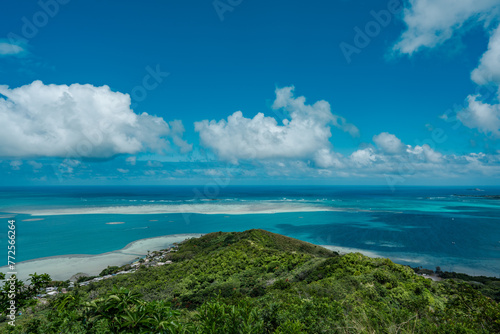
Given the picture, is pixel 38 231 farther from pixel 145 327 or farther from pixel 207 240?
pixel 145 327

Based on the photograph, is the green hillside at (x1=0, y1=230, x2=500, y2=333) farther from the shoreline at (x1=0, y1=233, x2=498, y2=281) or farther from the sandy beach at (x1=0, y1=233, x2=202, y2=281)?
the shoreline at (x1=0, y1=233, x2=498, y2=281)

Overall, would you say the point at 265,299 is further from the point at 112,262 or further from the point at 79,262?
the point at 79,262

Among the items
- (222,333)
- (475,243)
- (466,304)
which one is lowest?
(475,243)

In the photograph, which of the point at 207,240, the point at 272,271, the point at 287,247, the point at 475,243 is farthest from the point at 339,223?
the point at 272,271

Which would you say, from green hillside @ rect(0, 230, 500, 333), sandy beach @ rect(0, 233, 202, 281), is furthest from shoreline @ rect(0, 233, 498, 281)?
green hillside @ rect(0, 230, 500, 333)

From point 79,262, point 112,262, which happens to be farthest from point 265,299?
point 79,262

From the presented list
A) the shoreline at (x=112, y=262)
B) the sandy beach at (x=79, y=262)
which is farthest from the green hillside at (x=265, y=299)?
the shoreline at (x=112, y=262)

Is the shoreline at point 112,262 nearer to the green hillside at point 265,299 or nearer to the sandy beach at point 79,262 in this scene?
the sandy beach at point 79,262
